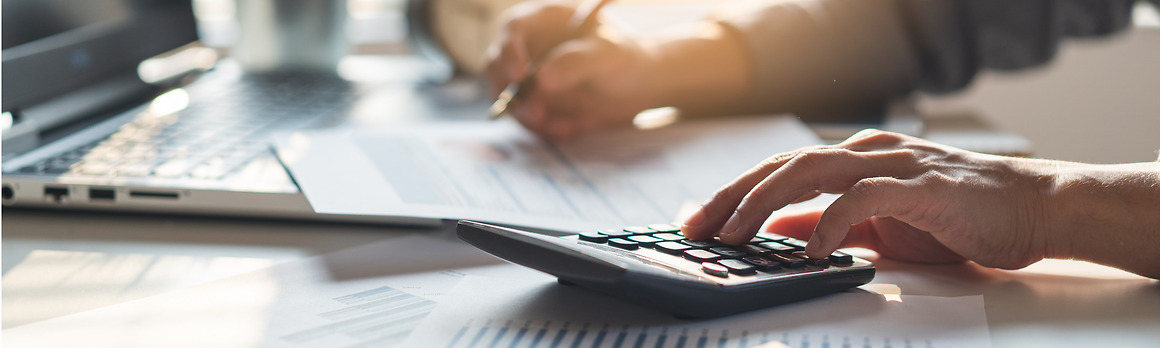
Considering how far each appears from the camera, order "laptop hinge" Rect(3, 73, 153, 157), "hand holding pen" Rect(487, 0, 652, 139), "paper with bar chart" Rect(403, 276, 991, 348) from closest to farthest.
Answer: "paper with bar chart" Rect(403, 276, 991, 348) < "laptop hinge" Rect(3, 73, 153, 157) < "hand holding pen" Rect(487, 0, 652, 139)

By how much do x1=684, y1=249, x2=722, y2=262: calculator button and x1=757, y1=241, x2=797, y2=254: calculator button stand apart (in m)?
0.03

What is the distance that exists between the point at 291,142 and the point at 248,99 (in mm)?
275

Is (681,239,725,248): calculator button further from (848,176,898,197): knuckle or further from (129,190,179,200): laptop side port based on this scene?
(129,190,179,200): laptop side port

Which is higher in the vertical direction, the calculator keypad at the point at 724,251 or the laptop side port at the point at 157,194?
the calculator keypad at the point at 724,251

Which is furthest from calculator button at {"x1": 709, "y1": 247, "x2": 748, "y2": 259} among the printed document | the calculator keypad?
the printed document

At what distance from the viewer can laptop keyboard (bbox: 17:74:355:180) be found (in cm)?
58

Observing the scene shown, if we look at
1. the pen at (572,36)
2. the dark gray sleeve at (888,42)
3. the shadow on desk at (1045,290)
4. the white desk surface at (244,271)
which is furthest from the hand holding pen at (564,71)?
the shadow on desk at (1045,290)

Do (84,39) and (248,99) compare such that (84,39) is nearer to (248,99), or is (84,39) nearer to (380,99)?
(248,99)

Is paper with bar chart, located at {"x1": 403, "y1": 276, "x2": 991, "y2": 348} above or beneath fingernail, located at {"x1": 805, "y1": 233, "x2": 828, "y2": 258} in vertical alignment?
beneath

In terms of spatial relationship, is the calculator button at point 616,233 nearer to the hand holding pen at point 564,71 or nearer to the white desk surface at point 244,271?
the white desk surface at point 244,271

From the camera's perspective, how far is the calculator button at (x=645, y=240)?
417 millimetres

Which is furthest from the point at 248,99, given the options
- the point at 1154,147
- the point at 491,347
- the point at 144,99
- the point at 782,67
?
the point at 1154,147

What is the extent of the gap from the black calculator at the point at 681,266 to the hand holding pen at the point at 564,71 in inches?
13.7

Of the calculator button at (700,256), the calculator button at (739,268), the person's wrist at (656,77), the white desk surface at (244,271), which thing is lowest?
the white desk surface at (244,271)
